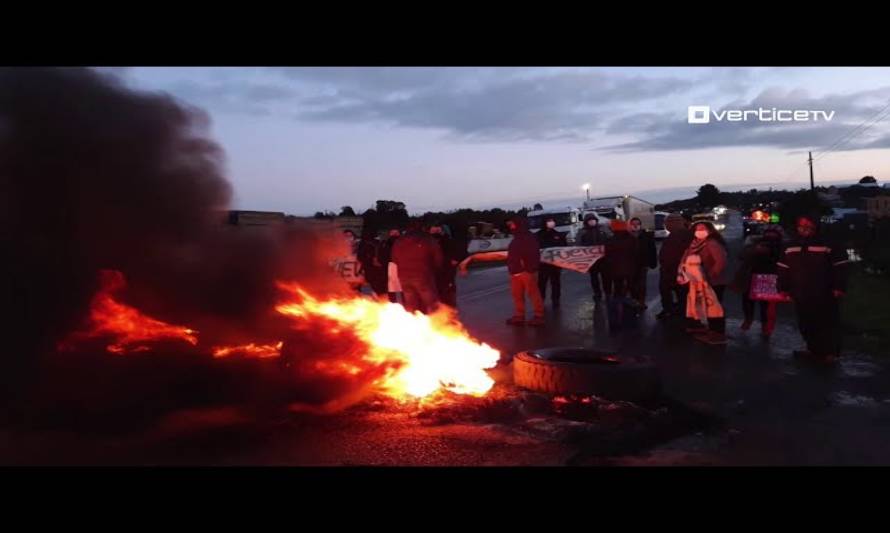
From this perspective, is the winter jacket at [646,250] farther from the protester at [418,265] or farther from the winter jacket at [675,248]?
the protester at [418,265]

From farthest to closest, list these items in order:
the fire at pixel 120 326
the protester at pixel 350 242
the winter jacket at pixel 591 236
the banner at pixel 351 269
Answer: the winter jacket at pixel 591 236 < the protester at pixel 350 242 < the banner at pixel 351 269 < the fire at pixel 120 326

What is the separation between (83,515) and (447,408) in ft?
9.66

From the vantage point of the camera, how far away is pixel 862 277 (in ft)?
56.0

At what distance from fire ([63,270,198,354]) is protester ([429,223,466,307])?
12.9ft

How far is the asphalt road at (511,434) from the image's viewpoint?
4.82 m

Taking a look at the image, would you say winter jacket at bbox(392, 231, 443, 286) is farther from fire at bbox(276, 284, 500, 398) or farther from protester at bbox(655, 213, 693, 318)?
protester at bbox(655, 213, 693, 318)

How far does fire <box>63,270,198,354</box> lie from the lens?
7.10m

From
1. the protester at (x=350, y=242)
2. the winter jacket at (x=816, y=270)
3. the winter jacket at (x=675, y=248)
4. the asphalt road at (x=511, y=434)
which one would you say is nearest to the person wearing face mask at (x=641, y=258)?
the winter jacket at (x=675, y=248)

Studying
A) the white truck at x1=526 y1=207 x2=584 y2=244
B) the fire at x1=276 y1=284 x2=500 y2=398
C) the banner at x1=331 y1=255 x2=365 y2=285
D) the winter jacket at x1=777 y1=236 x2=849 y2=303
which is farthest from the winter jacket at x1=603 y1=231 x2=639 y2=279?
the white truck at x1=526 y1=207 x2=584 y2=244

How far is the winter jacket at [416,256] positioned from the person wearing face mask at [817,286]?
4.29 metres

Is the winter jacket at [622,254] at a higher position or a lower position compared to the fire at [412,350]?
higher

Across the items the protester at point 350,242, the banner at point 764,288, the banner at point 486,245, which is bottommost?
the banner at point 764,288

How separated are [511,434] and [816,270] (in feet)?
14.7

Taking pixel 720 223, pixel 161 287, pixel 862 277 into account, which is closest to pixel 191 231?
pixel 161 287
